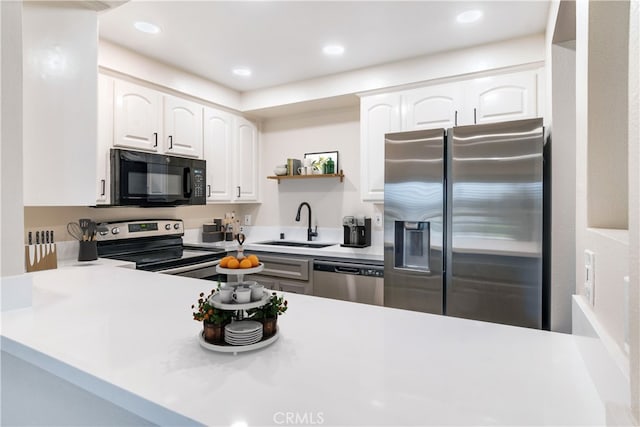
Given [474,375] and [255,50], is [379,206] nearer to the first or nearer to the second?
[255,50]

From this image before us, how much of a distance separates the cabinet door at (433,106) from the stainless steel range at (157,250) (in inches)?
78.1

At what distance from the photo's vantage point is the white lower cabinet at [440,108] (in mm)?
2506

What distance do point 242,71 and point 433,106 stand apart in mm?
1697

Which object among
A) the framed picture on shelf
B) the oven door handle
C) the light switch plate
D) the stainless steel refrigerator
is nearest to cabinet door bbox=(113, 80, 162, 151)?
the oven door handle

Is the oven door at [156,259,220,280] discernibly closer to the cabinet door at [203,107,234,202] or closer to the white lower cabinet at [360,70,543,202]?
the cabinet door at [203,107,234,202]

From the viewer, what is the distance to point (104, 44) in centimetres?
252

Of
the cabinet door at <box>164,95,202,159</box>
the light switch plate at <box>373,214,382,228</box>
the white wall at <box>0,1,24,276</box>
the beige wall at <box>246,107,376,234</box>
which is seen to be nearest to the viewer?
the white wall at <box>0,1,24,276</box>

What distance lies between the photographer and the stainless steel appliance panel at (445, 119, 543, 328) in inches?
79.7

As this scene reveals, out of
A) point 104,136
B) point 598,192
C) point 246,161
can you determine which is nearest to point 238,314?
point 598,192

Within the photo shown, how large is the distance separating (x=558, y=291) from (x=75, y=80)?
2.70 meters

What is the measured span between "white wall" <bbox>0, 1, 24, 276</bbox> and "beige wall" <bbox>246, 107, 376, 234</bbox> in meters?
2.67

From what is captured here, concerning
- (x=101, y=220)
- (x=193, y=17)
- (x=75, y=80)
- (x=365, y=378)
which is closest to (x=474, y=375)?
(x=365, y=378)

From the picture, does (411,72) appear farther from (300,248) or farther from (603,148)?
(603,148)

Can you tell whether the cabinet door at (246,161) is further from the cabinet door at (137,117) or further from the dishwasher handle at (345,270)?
the dishwasher handle at (345,270)
